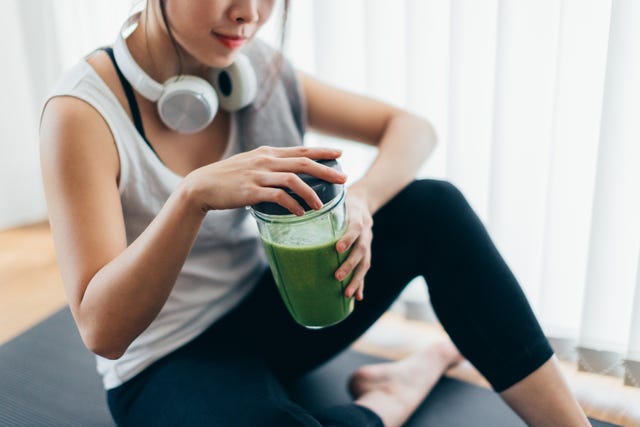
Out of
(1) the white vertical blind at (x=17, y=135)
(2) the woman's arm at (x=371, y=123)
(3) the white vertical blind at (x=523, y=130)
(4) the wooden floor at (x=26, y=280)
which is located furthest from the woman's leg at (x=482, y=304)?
(1) the white vertical blind at (x=17, y=135)

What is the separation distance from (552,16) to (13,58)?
1.71 metres

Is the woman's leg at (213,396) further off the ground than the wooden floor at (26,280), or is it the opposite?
the woman's leg at (213,396)

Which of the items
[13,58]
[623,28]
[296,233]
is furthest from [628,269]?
[13,58]

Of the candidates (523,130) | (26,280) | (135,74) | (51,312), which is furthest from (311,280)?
(26,280)

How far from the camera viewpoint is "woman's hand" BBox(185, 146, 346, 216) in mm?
620

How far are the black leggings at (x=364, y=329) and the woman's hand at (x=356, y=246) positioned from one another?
131 millimetres

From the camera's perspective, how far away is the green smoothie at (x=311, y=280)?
0.69 meters

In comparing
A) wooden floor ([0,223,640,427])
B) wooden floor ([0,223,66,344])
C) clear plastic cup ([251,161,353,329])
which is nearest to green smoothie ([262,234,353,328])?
clear plastic cup ([251,161,353,329])

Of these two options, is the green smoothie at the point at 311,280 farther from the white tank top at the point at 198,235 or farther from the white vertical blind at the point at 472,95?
the white vertical blind at the point at 472,95

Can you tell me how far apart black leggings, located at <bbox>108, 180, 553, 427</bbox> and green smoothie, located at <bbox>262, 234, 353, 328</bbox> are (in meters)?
0.13

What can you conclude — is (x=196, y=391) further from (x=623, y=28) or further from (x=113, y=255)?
(x=623, y=28)

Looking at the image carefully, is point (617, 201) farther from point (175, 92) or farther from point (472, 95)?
point (175, 92)

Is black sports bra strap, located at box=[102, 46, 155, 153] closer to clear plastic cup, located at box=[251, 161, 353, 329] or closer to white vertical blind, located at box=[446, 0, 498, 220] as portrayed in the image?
clear plastic cup, located at box=[251, 161, 353, 329]

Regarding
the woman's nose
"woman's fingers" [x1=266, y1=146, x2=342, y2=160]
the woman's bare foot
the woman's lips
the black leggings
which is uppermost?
the woman's nose
